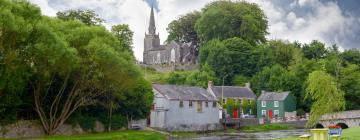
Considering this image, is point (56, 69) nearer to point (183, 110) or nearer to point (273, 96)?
point (183, 110)

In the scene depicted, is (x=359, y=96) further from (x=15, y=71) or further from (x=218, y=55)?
(x=15, y=71)

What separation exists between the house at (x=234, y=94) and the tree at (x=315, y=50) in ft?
86.3

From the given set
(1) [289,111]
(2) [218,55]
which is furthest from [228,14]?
(1) [289,111]

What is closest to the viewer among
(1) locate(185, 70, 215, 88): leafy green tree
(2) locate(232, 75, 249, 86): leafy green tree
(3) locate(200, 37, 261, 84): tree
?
(1) locate(185, 70, 215, 88): leafy green tree

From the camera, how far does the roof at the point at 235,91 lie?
9838 cm

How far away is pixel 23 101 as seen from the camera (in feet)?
169

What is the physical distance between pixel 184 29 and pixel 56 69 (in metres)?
97.9

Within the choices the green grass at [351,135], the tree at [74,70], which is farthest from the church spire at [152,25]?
the green grass at [351,135]

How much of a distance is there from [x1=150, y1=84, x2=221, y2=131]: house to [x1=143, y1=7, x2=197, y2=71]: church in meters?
50.5

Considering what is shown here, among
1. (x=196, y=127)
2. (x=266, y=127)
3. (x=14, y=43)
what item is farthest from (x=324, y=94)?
(x=14, y=43)

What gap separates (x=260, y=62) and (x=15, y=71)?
76.0m

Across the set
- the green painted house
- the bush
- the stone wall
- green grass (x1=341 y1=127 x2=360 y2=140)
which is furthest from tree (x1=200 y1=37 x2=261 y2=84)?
green grass (x1=341 y1=127 x2=360 y2=140)

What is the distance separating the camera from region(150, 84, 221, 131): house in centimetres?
7456

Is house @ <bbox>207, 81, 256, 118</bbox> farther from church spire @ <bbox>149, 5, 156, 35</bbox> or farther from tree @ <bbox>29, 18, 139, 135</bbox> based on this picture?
church spire @ <bbox>149, 5, 156, 35</bbox>
